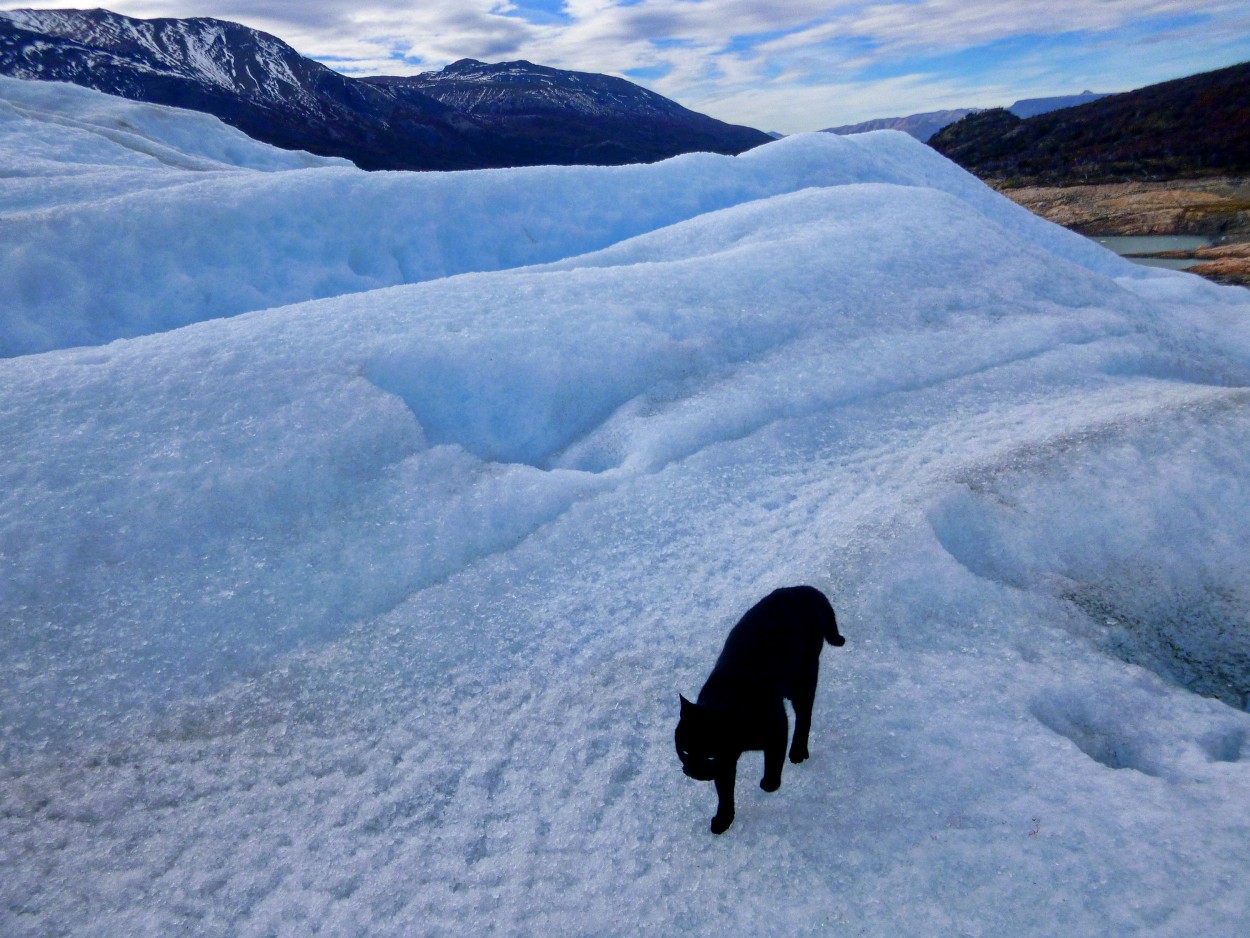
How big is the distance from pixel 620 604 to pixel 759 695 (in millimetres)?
1591

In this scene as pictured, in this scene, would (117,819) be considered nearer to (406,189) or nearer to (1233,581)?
(1233,581)

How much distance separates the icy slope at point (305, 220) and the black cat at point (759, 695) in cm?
962

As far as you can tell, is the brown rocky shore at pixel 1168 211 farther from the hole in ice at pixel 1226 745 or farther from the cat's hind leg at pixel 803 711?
the cat's hind leg at pixel 803 711

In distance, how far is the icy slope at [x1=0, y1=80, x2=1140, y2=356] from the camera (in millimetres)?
9188

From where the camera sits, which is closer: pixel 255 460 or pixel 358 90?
pixel 255 460

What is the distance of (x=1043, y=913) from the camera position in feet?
8.07

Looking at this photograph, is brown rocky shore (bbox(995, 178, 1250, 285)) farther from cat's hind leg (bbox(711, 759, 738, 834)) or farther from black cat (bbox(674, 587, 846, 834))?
cat's hind leg (bbox(711, 759, 738, 834))

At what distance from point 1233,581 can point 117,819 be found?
6.18 meters

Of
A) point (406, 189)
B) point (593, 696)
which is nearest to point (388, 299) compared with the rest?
point (593, 696)

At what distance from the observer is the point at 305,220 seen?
1081 centimetres

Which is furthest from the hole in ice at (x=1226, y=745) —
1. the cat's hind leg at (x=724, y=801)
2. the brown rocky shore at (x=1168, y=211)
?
the brown rocky shore at (x=1168, y=211)

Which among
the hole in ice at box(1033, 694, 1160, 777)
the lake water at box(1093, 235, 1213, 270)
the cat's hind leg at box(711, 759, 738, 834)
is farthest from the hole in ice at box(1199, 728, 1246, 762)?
the lake water at box(1093, 235, 1213, 270)

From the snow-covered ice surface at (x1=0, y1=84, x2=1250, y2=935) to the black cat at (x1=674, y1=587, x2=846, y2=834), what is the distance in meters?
0.27

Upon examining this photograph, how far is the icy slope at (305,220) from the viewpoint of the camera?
30.1 ft
